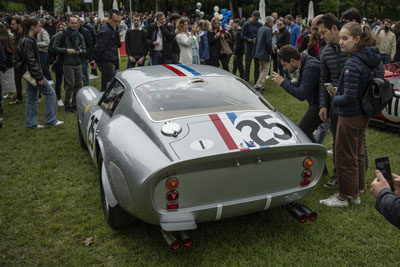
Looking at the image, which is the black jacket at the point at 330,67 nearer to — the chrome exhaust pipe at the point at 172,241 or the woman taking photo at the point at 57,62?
the chrome exhaust pipe at the point at 172,241

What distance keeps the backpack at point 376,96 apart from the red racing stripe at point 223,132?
138 cm

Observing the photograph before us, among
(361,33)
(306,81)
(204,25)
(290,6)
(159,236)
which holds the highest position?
(290,6)

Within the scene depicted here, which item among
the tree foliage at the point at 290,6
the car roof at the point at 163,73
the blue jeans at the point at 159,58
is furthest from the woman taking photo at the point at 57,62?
the tree foliage at the point at 290,6

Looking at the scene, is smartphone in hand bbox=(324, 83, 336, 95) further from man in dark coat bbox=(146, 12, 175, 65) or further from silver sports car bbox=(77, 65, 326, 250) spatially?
man in dark coat bbox=(146, 12, 175, 65)

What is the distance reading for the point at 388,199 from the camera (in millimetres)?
1956

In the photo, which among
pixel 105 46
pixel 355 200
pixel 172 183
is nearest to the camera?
pixel 172 183

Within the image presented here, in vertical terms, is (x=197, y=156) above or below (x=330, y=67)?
below

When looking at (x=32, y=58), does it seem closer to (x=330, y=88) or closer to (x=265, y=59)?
(x=330, y=88)

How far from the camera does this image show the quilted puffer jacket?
11.0 ft

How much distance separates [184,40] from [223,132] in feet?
20.2

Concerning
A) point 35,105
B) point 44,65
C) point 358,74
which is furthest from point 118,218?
point 44,65

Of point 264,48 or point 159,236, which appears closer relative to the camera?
point 159,236

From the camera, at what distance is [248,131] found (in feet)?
10.2

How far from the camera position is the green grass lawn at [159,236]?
3092 mm
